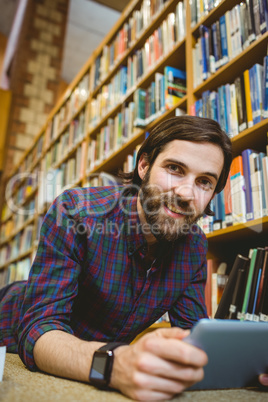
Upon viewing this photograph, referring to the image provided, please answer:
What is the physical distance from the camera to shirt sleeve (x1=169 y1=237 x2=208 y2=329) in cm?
109

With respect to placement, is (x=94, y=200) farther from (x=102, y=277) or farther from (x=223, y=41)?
(x=223, y=41)

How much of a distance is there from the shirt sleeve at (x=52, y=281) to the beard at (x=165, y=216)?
0.23m

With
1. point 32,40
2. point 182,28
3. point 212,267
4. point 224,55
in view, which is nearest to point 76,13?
point 32,40

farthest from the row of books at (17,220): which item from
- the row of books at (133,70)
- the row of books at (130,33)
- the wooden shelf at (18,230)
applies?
the row of books at (130,33)

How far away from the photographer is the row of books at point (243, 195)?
4.14 ft

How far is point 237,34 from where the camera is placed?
4.79ft

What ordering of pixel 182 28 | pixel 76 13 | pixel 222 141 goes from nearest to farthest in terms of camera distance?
pixel 222 141 < pixel 182 28 < pixel 76 13

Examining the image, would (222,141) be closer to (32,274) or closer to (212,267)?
(212,267)

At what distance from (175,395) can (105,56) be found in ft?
8.36

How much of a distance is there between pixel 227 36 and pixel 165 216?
942mm

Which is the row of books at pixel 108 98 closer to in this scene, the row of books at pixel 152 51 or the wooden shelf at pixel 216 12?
the row of books at pixel 152 51

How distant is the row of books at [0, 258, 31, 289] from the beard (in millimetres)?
2535

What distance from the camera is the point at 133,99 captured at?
220cm

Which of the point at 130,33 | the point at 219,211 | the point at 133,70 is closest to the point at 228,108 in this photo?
the point at 219,211
